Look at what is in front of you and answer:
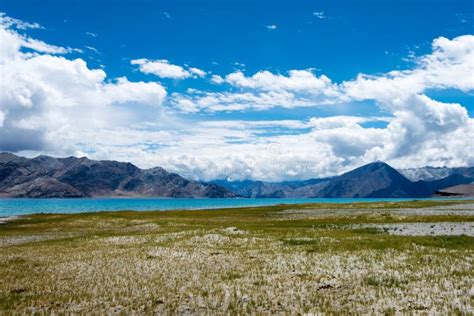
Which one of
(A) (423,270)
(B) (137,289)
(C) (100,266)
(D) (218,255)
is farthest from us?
(D) (218,255)

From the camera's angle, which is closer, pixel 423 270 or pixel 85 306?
pixel 85 306

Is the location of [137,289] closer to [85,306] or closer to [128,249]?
[85,306]

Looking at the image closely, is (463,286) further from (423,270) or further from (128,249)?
(128,249)

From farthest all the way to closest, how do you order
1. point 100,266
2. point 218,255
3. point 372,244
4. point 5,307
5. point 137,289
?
point 372,244 < point 218,255 < point 100,266 < point 137,289 < point 5,307

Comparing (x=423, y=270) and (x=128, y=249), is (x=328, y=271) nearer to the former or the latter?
(x=423, y=270)

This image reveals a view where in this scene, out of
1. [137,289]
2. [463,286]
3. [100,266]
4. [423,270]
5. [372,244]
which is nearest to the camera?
[463,286]

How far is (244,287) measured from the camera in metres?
21.0

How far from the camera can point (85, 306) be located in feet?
59.6

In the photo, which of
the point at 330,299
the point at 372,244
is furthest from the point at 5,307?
the point at 372,244

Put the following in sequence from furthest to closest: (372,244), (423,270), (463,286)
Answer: (372,244), (423,270), (463,286)

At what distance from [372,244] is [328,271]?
13.2 meters

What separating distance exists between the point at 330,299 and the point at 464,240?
25.6 metres

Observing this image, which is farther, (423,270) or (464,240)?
(464,240)

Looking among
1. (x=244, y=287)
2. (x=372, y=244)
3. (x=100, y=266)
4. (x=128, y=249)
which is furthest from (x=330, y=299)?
(x=128, y=249)
